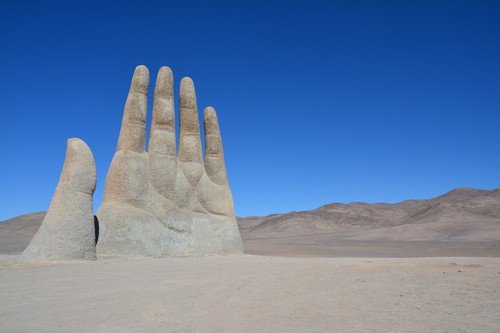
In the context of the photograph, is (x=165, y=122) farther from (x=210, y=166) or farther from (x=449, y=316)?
(x=449, y=316)

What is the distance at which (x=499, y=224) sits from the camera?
5259cm

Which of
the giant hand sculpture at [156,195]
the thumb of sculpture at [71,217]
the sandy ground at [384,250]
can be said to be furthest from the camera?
the sandy ground at [384,250]

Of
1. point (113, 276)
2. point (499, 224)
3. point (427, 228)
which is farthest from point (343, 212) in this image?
point (113, 276)

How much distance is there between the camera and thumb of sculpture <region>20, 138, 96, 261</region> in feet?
47.2

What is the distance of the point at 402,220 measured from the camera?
260 ft

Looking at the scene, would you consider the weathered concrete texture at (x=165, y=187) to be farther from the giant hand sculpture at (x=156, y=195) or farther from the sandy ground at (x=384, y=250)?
the sandy ground at (x=384, y=250)

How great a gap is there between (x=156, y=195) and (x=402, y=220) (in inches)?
2673

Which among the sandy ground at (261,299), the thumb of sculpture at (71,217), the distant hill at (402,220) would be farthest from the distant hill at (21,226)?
the sandy ground at (261,299)

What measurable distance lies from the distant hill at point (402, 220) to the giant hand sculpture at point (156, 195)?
112ft

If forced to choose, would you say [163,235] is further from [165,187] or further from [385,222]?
[385,222]

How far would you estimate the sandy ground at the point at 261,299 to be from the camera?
6738 millimetres

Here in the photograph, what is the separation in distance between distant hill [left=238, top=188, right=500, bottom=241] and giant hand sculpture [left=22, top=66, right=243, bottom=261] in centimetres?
3399

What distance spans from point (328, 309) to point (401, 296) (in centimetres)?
148

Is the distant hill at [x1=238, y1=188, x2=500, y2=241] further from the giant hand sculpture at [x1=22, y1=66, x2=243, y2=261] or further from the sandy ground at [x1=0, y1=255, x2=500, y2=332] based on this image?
the sandy ground at [x1=0, y1=255, x2=500, y2=332]
